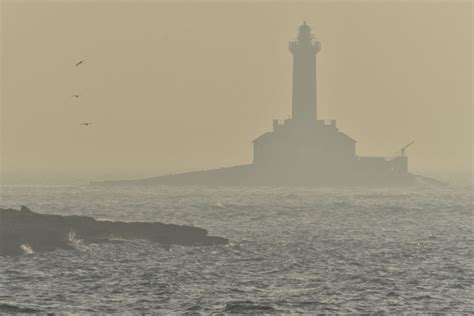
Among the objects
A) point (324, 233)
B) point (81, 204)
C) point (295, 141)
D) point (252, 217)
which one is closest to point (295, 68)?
point (295, 141)

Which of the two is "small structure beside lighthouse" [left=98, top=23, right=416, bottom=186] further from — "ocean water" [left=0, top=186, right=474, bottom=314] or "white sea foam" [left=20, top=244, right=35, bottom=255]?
"white sea foam" [left=20, top=244, right=35, bottom=255]

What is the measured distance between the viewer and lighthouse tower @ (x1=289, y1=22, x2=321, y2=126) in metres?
155

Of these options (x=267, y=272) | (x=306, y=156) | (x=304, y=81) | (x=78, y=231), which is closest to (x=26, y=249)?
(x=78, y=231)

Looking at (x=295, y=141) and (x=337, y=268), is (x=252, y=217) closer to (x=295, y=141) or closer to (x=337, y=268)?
(x=337, y=268)

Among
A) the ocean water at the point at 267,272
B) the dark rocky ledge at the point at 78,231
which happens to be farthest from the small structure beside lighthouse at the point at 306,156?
the dark rocky ledge at the point at 78,231

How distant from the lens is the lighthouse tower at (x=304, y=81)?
6112 inches

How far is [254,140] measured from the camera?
160750 millimetres

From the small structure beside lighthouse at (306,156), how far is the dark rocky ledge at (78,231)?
95.2 metres

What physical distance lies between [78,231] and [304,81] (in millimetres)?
98097

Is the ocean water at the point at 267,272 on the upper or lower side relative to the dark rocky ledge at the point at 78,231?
lower

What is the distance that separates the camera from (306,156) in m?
164

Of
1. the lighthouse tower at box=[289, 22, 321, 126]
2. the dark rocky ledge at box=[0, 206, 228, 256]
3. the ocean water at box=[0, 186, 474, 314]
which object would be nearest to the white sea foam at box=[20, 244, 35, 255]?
the dark rocky ledge at box=[0, 206, 228, 256]

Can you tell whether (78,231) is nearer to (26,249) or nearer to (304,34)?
(26,249)

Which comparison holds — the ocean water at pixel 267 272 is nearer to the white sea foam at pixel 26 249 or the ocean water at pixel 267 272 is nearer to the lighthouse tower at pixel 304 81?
the white sea foam at pixel 26 249
